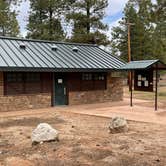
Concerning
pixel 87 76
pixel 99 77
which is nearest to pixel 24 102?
pixel 87 76

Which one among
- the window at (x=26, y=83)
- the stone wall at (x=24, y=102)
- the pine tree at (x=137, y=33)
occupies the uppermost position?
the pine tree at (x=137, y=33)

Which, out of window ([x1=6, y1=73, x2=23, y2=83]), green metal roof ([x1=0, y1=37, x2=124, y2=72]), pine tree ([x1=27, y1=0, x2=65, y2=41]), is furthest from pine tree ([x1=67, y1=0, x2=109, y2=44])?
window ([x1=6, y1=73, x2=23, y2=83])

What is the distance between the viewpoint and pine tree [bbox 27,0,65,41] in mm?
35125

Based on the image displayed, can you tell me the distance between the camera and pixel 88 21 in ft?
107

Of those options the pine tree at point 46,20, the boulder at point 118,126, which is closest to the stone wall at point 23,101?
the boulder at point 118,126

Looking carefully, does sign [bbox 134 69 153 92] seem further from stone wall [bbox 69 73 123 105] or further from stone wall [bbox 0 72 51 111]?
stone wall [bbox 0 72 51 111]

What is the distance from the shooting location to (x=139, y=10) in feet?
127

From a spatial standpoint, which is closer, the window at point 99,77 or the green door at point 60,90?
the green door at point 60,90

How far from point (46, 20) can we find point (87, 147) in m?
29.8

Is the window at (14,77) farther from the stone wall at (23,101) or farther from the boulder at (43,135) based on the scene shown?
the boulder at (43,135)

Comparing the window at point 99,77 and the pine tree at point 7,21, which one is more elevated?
the pine tree at point 7,21

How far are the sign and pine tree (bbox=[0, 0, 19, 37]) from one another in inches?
676

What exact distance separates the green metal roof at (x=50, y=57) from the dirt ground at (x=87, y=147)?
16.5ft

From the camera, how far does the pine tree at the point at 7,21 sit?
102ft
